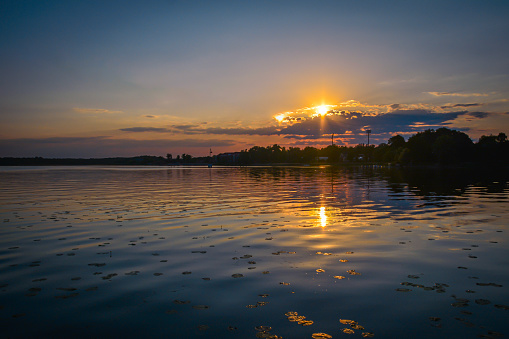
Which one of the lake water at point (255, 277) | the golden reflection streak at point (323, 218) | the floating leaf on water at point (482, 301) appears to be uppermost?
the lake water at point (255, 277)

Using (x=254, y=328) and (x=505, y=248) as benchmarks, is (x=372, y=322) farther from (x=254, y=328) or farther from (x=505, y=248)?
(x=505, y=248)

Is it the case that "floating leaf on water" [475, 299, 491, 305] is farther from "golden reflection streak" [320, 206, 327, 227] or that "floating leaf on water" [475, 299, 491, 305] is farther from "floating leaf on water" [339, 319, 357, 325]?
"golden reflection streak" [320, 206, 327, 227]

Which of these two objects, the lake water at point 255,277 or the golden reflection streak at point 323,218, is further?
the golden reflection streak at point 323,218

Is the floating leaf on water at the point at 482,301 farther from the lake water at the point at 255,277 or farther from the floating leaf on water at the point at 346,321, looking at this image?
the floating leaf on water at the point at 346,321

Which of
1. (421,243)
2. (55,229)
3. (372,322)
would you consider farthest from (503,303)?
(55,229)

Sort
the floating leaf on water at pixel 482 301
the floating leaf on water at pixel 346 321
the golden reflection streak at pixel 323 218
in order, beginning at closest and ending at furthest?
the floating leaf on water at pixel 346 321
the floating leaf on water at pixel 482 301
the golden reflection streak at pixel 323 218

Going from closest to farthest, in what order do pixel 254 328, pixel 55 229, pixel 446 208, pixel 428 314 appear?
1. pixel 254 328
2. pixel 428 314
3. pixel 55 229
4. pixel 446 208

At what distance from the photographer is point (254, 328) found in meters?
7.05

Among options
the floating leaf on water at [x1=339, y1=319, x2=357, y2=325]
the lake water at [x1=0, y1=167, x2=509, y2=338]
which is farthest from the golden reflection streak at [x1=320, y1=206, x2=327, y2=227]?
the floating leaf on water at [x1=339, y1=319, x2=357, y2=325]

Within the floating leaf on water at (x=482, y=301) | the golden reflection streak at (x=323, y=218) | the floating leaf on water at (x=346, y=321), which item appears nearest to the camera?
the floating leaf on water at (x=346, y=321)

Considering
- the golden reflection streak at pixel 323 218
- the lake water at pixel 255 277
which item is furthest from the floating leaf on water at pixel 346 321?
the golden reflection streak at pixel 323 218

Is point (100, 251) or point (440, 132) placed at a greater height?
point (440, 132)

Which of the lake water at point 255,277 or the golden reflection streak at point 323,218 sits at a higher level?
the lake water at point 255,277

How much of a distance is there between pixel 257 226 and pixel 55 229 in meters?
10.6
